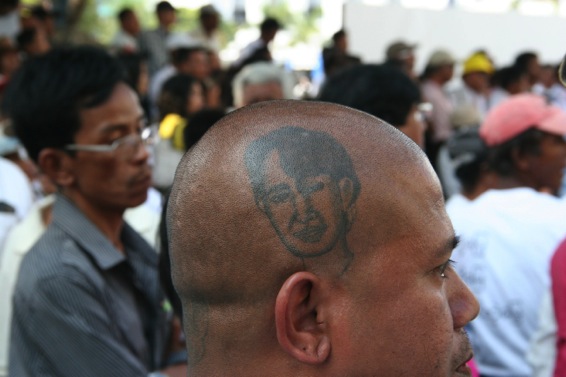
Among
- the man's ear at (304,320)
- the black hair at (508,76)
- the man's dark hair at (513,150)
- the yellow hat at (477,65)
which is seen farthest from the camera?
the black hair at (508,76)

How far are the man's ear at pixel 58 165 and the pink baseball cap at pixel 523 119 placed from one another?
2.14 metres

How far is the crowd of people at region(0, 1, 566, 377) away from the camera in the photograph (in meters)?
1.20

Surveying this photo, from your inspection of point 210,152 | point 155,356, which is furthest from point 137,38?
point 210,152

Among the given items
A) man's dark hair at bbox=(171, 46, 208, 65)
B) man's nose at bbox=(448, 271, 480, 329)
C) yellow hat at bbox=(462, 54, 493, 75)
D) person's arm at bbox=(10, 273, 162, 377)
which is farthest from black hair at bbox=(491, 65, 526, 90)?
man's nose at bbox=(448, 271, 480, 329)

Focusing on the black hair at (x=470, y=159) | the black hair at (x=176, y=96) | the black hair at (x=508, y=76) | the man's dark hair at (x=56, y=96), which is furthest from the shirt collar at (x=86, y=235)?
the black hair at (x=508, y=76)

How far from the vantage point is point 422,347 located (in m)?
1.22

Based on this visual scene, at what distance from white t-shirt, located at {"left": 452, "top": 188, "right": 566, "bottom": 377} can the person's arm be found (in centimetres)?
160

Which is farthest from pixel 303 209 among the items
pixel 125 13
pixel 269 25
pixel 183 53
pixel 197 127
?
pixel 125 13

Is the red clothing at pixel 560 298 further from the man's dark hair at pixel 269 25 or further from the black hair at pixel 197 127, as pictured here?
the man's dark hair at pixel 269 25

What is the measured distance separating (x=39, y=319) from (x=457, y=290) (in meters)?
1.47

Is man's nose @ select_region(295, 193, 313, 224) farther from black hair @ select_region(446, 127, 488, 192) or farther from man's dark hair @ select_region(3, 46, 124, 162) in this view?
black hair @ select_region(446, 127, 488, 192)

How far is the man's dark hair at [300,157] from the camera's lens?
122 centimetres

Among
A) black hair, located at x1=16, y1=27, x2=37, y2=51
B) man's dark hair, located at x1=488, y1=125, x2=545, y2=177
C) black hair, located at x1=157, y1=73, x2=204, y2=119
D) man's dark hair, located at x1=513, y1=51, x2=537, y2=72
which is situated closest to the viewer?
man's dark hair, located at x1=488, y1=125, x2=545, y2=177

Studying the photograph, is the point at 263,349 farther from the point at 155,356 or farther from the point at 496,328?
the point at 496,328
